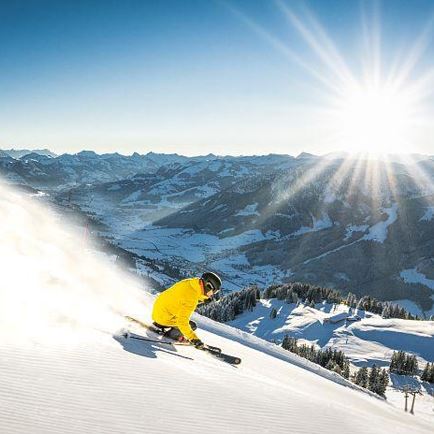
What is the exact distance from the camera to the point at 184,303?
14680mm

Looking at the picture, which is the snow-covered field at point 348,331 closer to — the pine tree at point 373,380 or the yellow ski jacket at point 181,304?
the pine tree at point 373,380

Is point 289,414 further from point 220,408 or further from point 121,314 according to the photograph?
point 121,314

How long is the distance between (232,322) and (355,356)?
133 ft

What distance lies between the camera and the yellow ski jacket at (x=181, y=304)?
14.7m

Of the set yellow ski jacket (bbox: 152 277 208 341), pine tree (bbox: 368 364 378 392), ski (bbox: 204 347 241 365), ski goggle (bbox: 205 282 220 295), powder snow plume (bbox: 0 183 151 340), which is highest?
ski goggle (bbox: 205 282 220 295)

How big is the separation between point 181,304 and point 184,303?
0.42ft

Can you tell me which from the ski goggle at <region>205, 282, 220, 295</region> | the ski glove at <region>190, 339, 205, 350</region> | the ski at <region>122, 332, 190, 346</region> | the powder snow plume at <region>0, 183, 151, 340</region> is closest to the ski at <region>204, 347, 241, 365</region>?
the ski glove at <region>190, 339, 205, 350</region>

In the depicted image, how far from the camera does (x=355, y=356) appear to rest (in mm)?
101625

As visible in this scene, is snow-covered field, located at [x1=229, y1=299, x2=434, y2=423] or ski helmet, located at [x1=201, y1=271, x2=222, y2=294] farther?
snow-covered field, located at [x1=229, y1=299, x2=434, y2=423]

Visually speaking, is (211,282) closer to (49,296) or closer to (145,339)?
(145,339)

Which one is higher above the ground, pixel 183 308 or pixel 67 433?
pixel 183 308

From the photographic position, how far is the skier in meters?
14.7

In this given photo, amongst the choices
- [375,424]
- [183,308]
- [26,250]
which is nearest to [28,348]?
[183,308]

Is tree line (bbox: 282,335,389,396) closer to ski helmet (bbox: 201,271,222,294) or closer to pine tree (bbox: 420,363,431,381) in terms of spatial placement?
pine tree (bbox: 420,363,431,381)
